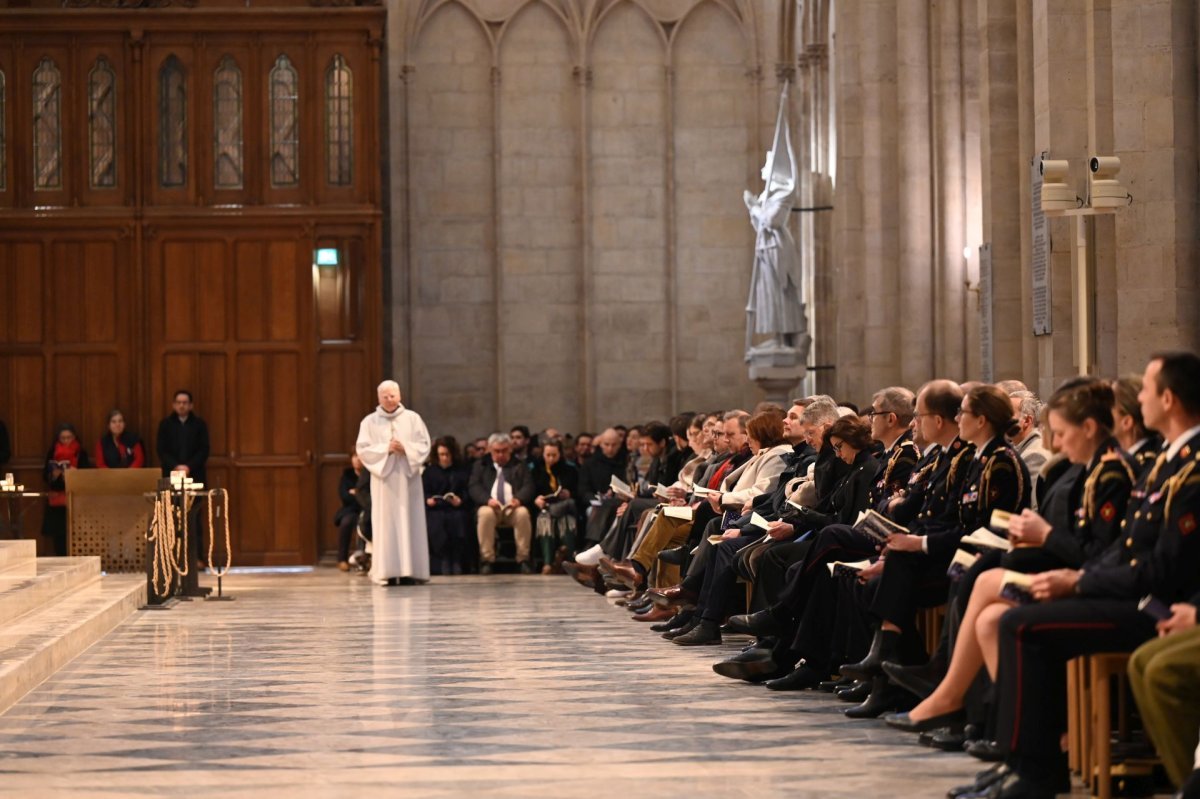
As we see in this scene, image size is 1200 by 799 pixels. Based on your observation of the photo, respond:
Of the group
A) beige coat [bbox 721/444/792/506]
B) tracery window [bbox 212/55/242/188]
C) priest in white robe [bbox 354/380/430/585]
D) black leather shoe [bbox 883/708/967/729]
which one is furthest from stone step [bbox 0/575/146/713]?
tracery window [bbox 212/55/242/188]

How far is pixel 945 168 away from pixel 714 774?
377 inches

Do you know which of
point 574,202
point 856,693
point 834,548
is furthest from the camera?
point 574,202

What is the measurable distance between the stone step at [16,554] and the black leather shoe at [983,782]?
6.97 meters

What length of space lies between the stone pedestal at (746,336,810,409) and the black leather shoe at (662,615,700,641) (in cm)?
651

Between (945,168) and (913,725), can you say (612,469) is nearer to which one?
(945,168)

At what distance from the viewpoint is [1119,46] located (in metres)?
9.23

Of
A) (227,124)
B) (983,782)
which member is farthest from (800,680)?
(227,124)

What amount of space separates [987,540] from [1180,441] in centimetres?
115

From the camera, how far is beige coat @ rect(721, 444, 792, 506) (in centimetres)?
984

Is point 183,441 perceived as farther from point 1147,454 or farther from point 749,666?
point 1147,454

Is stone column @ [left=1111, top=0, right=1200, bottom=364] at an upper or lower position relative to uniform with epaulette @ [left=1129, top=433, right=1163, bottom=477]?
upper

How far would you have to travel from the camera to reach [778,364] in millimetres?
16422

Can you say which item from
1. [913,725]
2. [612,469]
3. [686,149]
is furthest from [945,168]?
[913,725]

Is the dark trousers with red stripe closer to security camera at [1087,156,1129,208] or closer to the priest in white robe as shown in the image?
security camera at [1087,156,1129,208]
